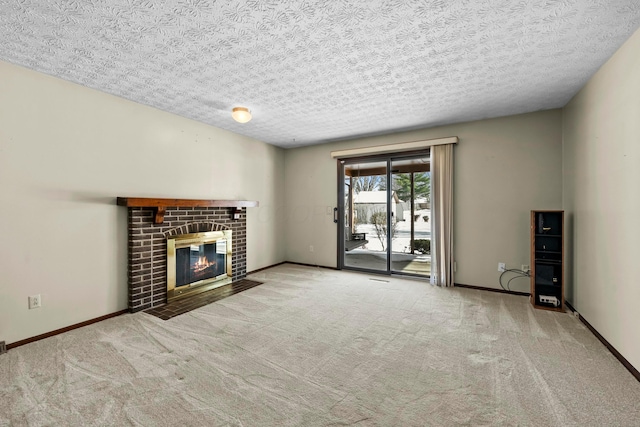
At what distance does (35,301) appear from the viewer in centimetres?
248

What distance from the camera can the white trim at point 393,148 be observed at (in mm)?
4088

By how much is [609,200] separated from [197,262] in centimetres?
455

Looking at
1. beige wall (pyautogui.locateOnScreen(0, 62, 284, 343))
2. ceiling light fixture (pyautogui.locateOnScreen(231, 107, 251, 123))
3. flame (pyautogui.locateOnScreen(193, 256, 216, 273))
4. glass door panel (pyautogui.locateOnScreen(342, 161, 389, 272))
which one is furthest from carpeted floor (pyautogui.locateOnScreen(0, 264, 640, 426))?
ceiling light fixture (pyautogui.locateOnScreen(231, 107, 251, 123))

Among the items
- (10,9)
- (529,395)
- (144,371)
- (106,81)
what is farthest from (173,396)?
(106,81)

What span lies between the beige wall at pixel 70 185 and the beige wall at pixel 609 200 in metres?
4.50

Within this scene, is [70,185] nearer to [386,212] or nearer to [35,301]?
[35,301]

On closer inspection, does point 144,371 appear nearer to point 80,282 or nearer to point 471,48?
point 80,282

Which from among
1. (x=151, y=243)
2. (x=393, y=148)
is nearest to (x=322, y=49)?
(x=393, y=148)

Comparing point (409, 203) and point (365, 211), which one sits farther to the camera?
point (365, 211)

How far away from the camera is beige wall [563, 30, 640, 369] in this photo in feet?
6.61

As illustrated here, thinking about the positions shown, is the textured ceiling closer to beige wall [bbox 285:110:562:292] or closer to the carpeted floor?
beige wall [bbox 285:110:562:292]

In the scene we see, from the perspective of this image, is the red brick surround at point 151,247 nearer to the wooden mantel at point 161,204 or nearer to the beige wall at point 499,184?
the wooden mantel at point 161,204

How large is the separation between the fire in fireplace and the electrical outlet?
3.78 feet

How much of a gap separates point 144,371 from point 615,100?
420 centimetres
